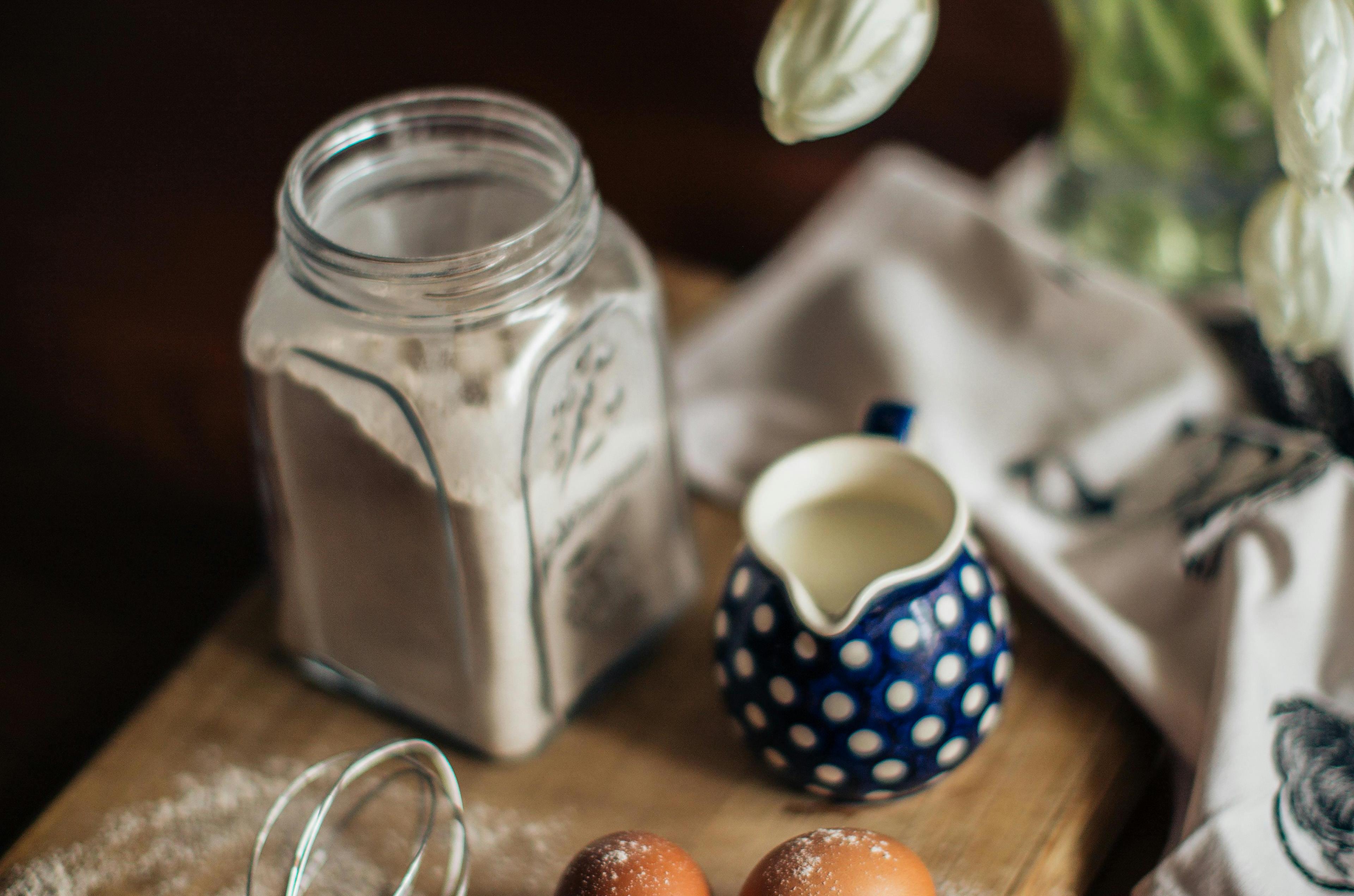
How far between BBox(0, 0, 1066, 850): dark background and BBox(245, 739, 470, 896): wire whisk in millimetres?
141

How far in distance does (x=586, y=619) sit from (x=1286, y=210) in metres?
0.30

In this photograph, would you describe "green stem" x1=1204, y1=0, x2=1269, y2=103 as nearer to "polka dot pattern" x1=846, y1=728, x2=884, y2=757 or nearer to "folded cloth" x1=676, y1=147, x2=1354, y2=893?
"folded cloth" x1=676, y1=147, x2=1354, y2=893

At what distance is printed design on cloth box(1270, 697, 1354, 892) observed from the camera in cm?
43

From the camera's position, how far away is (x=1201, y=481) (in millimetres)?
556

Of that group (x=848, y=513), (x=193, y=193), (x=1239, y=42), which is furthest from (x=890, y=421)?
(x=193, y=193)

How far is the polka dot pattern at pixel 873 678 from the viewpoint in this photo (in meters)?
0.42

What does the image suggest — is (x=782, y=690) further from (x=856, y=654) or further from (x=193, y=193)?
(x=193, y=193)

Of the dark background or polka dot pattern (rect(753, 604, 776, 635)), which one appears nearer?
polka dot pattern (rect(753, 604, 776, 635))

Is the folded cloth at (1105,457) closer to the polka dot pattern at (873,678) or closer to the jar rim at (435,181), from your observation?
the polka dot pattern at (873,678)

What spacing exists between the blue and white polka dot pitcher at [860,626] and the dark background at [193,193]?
12.2 inches

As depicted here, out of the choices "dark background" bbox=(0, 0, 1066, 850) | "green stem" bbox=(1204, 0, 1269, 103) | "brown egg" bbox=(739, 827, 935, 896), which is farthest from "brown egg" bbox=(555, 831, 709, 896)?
"green stem" bbox=(1204, 0, 1269, 103)

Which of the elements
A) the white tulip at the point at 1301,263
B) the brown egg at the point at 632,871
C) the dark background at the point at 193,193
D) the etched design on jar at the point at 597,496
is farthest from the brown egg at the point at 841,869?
the dark background at the point at 193,193

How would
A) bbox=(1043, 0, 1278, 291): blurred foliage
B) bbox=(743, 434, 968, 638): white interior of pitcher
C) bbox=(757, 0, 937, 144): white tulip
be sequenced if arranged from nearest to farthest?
bbox=(757, 0, 937, 144): white tulip, bbox=(743, 434, 968, 638): white interior of pitcher, bbox=(1043, 0, 1278, 291): blurred foliage

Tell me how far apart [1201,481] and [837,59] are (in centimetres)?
31
